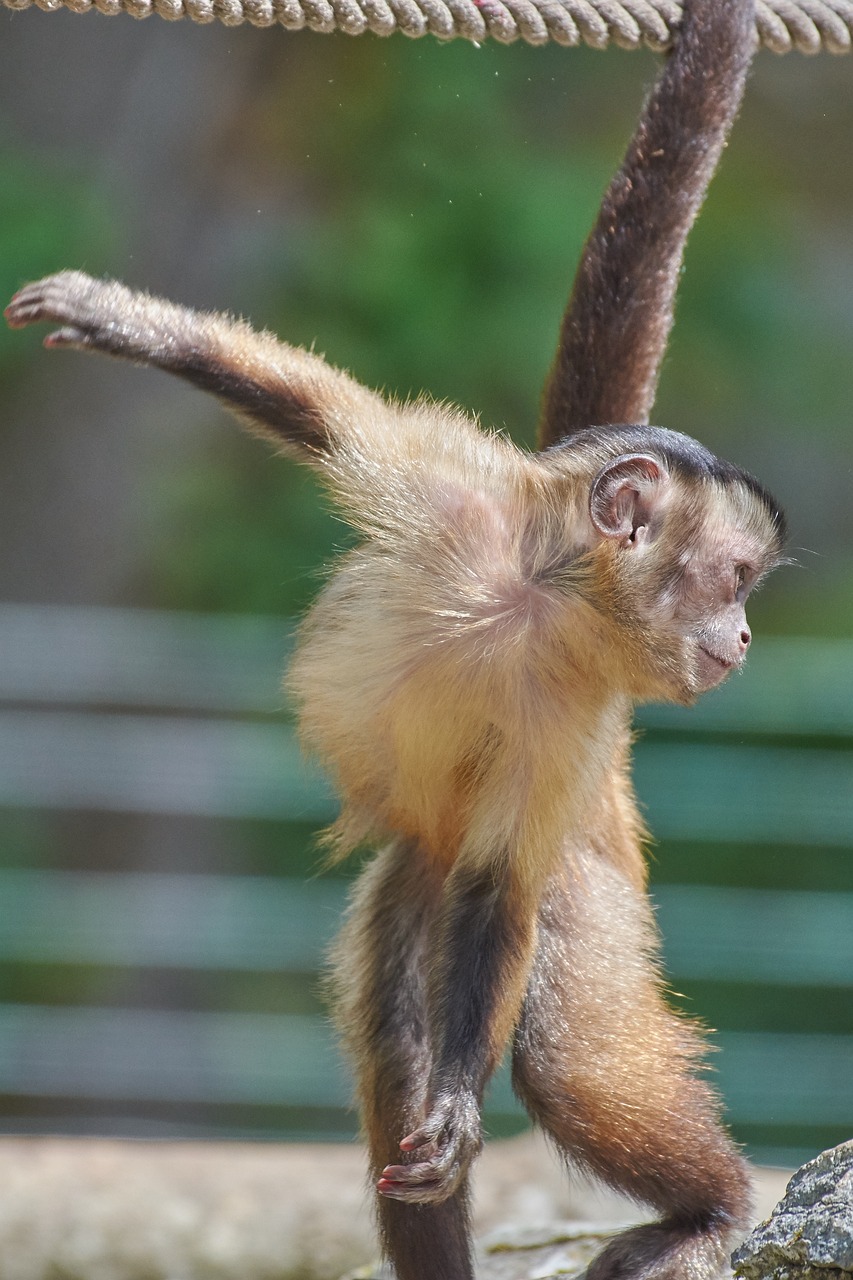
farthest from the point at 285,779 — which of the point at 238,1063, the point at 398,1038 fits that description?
the point at 398,1038

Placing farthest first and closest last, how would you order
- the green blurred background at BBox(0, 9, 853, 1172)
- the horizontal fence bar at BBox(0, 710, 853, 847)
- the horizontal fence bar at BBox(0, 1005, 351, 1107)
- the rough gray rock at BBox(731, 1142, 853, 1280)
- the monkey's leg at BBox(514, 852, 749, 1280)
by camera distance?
the green blurred background at BBox(0, 9, 853, 1172) < the horizontal fence bar at BBox(0, 1005, 351, 1107) < the horizontal fence bar at BBox(0, 710, 853, 847) < the monkey's leg at BBox(514, 852, 749, 1280) < the rough gray rock at BBox(731, 1142, 853, 1280)

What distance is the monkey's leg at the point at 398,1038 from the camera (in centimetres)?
367

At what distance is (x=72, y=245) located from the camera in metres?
8.57

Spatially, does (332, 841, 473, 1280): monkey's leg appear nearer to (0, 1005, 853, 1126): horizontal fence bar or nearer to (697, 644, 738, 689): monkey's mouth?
(697, 644, 738, 689): monkey's mouth

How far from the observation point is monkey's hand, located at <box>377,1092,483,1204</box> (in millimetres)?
3152

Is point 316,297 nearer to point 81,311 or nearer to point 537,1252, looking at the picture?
point 81,311

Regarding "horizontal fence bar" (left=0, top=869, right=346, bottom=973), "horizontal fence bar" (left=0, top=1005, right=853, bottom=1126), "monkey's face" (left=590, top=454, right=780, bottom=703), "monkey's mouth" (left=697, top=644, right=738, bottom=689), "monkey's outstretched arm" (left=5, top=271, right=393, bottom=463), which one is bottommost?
"horizontal fence bar" (left=0, top=1005, right=853, bottom=1126)

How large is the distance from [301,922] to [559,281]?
146 inches

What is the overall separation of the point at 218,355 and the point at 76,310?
1.13 ft

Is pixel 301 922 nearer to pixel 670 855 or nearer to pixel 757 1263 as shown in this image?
pixel 670 855

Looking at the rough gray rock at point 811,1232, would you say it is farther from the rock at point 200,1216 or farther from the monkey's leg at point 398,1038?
the rock at point 200,1216

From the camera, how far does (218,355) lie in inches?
143

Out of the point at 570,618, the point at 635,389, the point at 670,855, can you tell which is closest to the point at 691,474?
the point at 570,618

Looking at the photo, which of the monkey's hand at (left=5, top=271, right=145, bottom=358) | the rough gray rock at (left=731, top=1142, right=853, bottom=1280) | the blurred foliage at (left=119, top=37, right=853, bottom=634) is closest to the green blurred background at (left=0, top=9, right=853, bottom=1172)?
the blurred foliage at (left=119, top=37, right=853, bottom=634)
